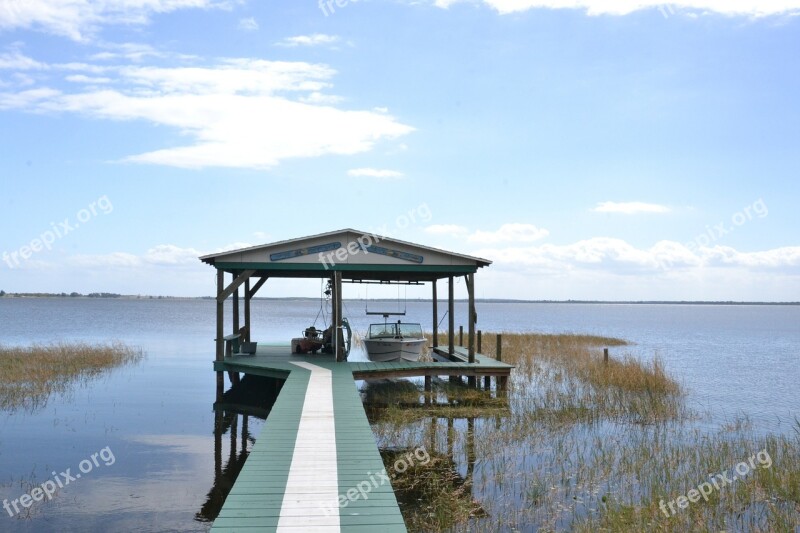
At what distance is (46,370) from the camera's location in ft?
83.0

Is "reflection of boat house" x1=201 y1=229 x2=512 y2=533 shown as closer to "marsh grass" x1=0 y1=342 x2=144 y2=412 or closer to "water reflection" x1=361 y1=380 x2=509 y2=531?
"water reflection" x1=361 y1=380 x2=509 y2=531

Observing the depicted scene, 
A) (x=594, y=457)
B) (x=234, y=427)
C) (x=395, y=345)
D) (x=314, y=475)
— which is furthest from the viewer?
(x=395, y=345)

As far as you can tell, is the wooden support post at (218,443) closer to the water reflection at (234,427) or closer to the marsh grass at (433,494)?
the water reflection at (234,427)

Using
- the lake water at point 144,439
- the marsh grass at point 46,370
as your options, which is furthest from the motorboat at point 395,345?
the marsh grass at point 46,370

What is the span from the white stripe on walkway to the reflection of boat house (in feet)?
0.04

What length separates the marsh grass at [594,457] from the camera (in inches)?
397

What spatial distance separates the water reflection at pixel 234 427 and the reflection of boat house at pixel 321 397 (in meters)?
0.86

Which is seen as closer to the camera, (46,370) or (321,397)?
(321,397)

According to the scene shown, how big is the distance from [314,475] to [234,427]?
382 inches

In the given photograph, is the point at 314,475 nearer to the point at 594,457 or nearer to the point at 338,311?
the point at 594,457

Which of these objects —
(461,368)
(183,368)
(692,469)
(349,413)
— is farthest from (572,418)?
(183,368)

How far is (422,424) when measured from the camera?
54.5 feet

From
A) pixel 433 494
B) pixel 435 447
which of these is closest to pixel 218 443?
pixel 435 447

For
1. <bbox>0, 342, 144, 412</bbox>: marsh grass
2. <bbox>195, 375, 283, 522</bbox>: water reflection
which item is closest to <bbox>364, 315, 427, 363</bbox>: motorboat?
<bbox>195, 375, 283, 522</bbox>: water reflection
